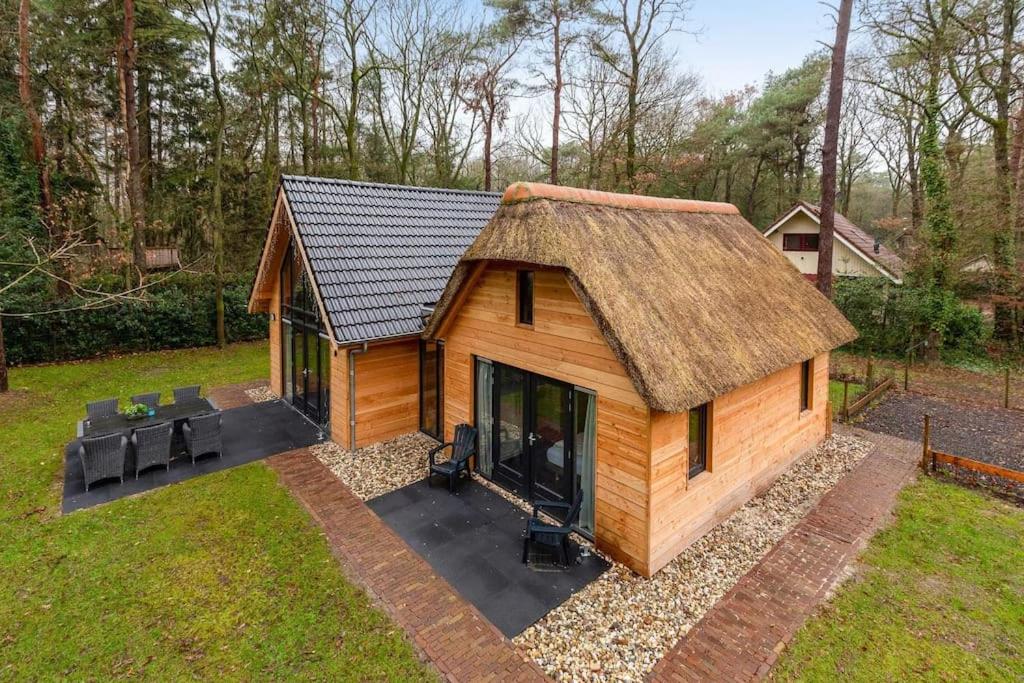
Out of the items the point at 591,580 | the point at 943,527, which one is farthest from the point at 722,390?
the point at 943,527

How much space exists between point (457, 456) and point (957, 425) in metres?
10.7

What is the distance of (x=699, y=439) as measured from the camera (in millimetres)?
6629

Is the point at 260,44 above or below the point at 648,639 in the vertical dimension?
above

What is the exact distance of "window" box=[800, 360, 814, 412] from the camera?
8836 mm

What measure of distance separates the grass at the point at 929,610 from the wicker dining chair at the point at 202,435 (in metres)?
8.99

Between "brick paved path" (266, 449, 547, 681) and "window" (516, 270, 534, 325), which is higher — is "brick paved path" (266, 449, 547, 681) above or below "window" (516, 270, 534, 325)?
below

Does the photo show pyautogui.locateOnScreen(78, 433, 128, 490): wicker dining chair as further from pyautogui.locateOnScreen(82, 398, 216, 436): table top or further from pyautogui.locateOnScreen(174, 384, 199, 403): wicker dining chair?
pyautogui.locateOnScreen(174, 384, 199, 403): wicker dining chair

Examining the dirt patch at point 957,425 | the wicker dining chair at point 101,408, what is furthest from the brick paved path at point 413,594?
the dirt patch at point 957,425

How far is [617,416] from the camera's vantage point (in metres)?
5.90

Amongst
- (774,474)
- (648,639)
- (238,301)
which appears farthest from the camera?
(238,301)

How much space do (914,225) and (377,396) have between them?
70.0 feet

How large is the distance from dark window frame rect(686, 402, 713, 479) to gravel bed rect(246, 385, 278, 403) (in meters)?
10.1

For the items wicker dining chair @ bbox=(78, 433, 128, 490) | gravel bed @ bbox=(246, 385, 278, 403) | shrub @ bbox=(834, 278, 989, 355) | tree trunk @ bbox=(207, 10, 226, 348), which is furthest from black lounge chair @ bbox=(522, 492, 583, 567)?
tree trunk @ bbox=(207, 10, 226, 348)

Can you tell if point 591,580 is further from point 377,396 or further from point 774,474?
point 377,396
